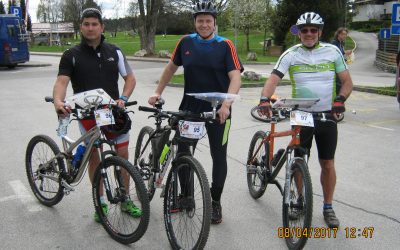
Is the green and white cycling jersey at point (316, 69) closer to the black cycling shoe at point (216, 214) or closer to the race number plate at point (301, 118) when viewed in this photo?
the race number plate at point (301, 118)

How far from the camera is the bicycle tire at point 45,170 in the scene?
4316 mm

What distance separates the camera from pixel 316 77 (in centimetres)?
388

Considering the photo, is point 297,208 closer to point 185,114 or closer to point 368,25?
point 185,114

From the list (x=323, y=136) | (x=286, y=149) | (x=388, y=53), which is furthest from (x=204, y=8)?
(x=388, y=53)

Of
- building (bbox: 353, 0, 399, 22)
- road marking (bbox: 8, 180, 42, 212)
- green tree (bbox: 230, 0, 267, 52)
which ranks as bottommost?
road marking (bbox: 8, 180, 42, 212)

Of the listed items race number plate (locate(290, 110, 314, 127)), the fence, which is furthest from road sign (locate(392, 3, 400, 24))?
race number plate (locate(290, 110, 314, 127))

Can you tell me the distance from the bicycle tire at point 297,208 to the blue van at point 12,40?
2086 cm

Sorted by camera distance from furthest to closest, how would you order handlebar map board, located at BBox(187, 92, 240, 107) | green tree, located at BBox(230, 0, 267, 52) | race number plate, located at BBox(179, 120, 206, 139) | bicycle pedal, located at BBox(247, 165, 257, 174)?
green tree, located at BBox(230, 0, 267, 52) < bicycle pedal, located at BBox(247, 165, 257, 174) < race number plate, located at BBox(179, 120, 206, 139) < handlebar map board, located at BBox(187, 92, 240, 107)

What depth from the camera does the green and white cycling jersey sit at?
12.7ft

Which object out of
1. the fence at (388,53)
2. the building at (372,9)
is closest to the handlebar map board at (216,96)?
the fence at (388,53)

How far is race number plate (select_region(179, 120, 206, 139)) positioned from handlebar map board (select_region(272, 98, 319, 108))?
70 centimetres

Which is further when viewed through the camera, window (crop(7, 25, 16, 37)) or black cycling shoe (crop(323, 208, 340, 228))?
window (crop(7, 25, 16, 37))

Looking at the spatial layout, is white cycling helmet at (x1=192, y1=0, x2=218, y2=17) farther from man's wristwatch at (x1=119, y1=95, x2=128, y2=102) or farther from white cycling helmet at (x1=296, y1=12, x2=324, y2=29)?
man's wristwatch at (x1=119, y1=95, x2=128, y2=102)

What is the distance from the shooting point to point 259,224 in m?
4.11
